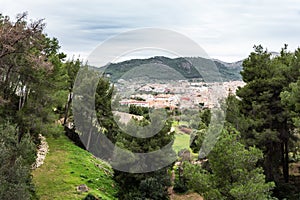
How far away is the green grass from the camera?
15.2 metres

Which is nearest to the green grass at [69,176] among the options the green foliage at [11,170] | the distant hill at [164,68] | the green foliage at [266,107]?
the green foliage at [11,170]

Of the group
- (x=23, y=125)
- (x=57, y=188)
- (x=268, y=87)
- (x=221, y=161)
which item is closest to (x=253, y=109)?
(x=268, y=87)

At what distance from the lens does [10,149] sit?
10242 millimetres

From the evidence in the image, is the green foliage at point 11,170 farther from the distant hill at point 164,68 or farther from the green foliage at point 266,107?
the green foliage at point 266,107

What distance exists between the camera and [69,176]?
17609 mm

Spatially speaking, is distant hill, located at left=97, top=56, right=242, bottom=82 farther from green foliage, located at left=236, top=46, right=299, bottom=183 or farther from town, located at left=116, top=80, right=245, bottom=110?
green foliage, located at left=236, top=46, right=299, bottom=183

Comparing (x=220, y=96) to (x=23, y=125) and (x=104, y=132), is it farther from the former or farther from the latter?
(x=23, y=125)

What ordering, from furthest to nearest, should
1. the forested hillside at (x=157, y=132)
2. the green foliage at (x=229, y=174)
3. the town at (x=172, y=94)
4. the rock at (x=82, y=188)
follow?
1. the town at (x=172, y=94)
2. the rock at (x=82, y=188)
3. the forested hillside at (x=157, y=132)
4. the green foliage at (x=229, y=174)

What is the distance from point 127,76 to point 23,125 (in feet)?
20.3

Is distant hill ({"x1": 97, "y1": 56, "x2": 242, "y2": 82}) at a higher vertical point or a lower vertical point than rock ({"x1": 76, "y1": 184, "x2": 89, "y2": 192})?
higher

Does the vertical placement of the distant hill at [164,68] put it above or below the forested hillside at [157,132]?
above

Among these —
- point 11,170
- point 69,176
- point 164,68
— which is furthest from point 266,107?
point 11,170

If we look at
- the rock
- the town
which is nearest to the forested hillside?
the rock

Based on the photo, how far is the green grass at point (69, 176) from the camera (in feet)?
49.9
